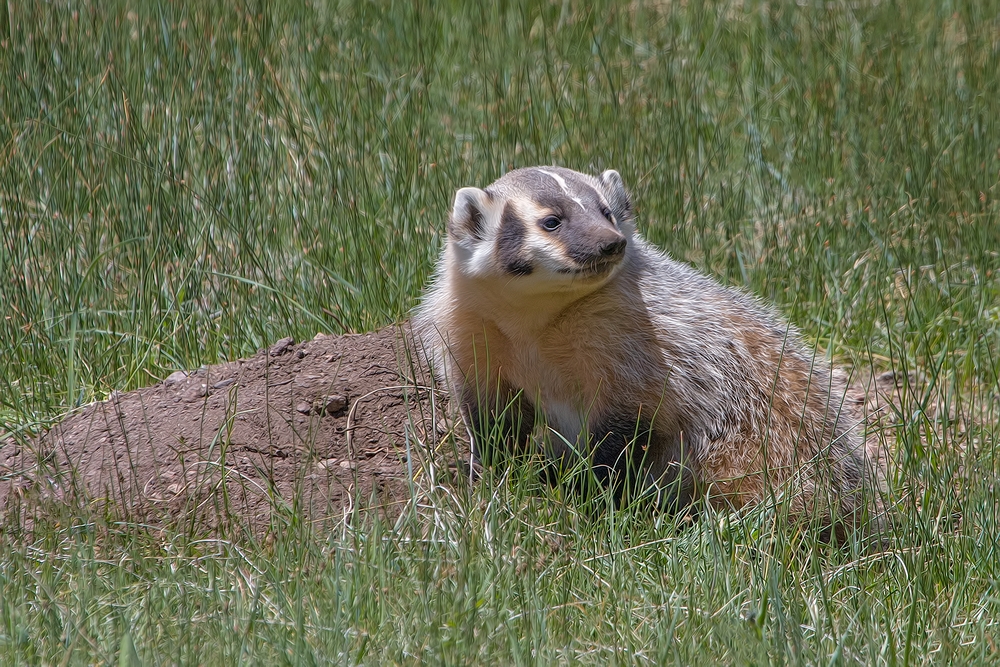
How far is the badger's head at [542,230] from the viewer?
3383 millimetres

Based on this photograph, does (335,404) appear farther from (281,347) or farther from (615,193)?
(615,193)

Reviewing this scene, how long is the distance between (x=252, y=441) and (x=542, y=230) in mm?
1220

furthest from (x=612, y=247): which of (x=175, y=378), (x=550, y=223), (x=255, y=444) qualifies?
(x=175, y=378)

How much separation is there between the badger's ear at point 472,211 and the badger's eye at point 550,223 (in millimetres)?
253

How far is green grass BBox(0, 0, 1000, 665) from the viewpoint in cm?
273

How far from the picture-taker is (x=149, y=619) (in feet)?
8.52

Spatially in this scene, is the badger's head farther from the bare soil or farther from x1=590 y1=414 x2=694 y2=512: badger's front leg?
x1=590 y1=414 x2=694 y2=512: badger's front leg

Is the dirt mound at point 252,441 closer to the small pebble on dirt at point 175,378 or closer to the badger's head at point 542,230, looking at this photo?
the small pebble on dirt at point 175,378

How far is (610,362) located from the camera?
3.69 m

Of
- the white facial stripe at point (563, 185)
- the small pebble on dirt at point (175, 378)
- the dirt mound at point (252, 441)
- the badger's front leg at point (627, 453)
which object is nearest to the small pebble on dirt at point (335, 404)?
the dirt mound at point (252, 441)

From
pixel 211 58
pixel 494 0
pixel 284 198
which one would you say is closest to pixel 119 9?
pixel 211 58

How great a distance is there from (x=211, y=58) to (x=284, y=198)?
3.35 feet

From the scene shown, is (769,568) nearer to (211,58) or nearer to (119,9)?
(211,58)

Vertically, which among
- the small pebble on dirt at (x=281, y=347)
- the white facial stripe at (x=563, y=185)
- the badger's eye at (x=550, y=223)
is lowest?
the small pebble on dirt at (x=281, y=347)
